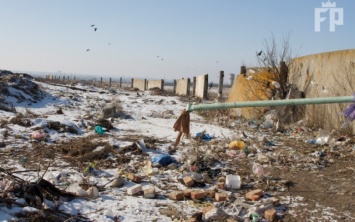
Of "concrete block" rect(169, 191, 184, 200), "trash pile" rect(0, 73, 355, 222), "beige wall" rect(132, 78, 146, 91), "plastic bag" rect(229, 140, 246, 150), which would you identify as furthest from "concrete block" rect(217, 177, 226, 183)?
"beige wall" rect(132, 78, 146, 91)

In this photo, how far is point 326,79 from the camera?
8336 mm

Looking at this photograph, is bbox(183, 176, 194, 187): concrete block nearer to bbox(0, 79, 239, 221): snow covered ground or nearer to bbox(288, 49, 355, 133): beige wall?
bbox(0, 79, 239, 221): snow covered ground

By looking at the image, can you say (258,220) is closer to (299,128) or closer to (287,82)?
(299,128)

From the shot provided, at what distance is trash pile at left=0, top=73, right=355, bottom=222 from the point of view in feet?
10.9

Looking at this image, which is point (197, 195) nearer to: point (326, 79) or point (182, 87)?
point (326, 79)

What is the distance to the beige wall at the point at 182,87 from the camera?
2160cm

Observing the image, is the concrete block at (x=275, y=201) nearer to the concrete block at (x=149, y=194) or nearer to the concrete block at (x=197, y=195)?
the concrete block at (x=197, y=195)

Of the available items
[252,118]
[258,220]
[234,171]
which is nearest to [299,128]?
[252,118]

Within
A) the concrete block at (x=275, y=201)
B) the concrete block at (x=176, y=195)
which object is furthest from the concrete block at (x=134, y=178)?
the concrete block at (x=275, y=201)

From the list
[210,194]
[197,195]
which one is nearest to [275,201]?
[210,194]

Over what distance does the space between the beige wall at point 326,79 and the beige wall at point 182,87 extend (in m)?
12.0

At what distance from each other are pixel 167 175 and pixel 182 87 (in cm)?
1834

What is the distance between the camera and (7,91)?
11508mm

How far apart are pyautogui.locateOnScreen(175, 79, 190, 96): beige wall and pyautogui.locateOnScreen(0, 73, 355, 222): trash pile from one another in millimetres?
14104
